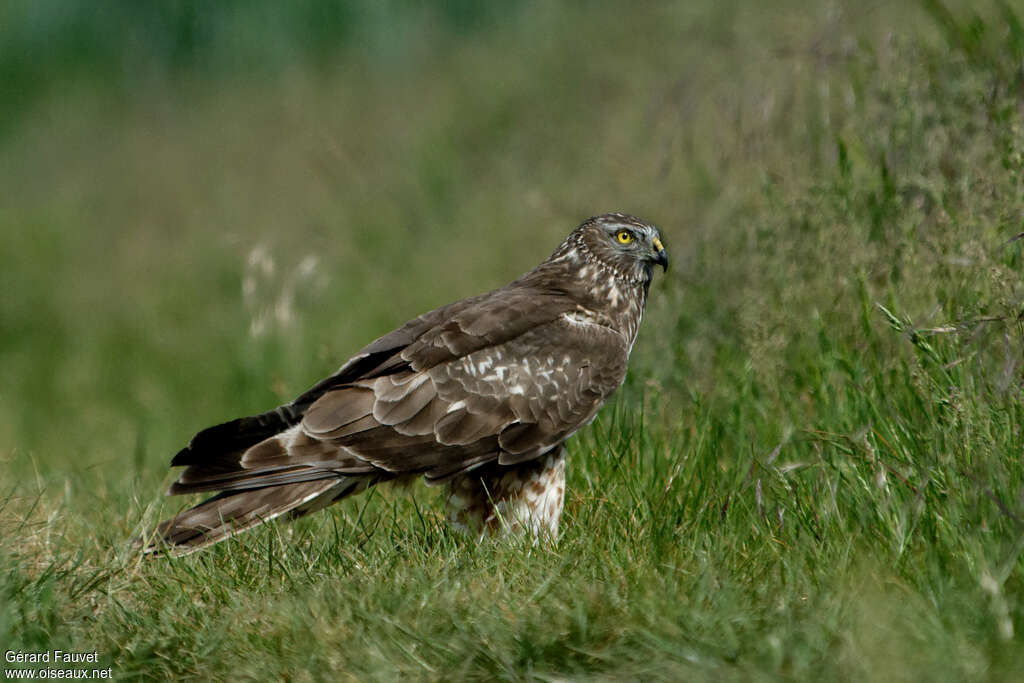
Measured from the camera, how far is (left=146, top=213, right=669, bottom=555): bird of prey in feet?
14.7

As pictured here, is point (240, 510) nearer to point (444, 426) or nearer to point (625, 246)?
point (444, 426)

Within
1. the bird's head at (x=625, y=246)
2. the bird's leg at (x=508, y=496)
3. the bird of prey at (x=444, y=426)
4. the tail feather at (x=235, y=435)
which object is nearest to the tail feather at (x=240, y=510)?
the bird of prey at (x=444, y=426)

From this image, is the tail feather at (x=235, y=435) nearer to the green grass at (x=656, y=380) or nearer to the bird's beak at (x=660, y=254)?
the green grass at (x=656, y=380)

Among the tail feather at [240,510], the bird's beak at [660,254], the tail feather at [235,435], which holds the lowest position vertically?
the tail feather at [240,510]

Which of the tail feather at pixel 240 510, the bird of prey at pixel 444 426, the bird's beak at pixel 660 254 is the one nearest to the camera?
the tail feather at pixel 240 510

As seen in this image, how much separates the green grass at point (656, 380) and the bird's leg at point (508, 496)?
0.13 metres

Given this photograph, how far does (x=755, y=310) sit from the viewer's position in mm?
5578

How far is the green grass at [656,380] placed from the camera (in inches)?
133

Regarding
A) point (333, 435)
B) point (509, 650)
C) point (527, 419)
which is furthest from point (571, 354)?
point (509, 650)

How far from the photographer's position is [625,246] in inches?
207

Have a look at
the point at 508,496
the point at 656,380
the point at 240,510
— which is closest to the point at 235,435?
the point at 240,510

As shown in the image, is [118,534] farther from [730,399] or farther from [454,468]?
[730,399]

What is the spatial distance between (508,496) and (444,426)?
381 millimetres

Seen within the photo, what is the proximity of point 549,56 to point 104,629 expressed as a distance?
27.7 feet
